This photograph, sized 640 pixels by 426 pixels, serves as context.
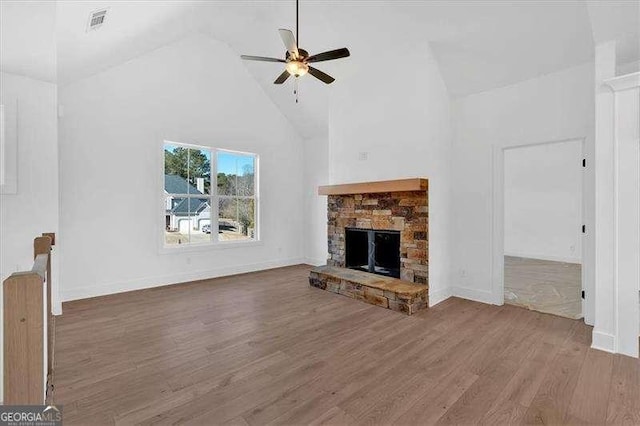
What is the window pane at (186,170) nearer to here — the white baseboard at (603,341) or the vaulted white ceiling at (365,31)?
the vaulted white ceiling at (365,31)

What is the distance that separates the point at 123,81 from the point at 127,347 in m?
3.97

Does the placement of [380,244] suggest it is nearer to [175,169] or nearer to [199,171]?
[199,171]

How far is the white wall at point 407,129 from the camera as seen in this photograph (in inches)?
161

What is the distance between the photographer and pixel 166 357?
267cm

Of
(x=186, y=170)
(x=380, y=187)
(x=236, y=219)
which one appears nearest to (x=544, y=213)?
(x=380, y=187)

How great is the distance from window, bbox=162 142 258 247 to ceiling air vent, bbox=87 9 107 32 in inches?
95.6

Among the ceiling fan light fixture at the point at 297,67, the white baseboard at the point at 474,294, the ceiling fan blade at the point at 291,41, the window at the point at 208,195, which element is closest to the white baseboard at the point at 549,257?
Result: the white baseboard at the point at 474,294

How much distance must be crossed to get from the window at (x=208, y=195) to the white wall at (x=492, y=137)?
400cm

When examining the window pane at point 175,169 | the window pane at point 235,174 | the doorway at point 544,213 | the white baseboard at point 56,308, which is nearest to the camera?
the white baseboard at point 56,308

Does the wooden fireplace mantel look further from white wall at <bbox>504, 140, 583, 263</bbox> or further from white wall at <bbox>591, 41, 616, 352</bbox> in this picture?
white wall at <bbox>504, 140, 583, 263</bbox>

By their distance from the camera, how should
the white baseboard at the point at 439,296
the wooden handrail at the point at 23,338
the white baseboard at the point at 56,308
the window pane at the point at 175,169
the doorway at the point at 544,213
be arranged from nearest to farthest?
1. the wooden handrail at the point at 23,338
2. the white baseboard at the point at 56,308
3. the white baseboard at the point at 439,296
4. the window pane at the point at 175,169
5. the doorway at the point at 544,213

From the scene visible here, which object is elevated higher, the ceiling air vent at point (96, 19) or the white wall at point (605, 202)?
the ceiling air vent at point (96, 19)

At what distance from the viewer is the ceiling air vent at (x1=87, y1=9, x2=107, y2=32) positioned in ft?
8.73

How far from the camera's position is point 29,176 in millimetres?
3441
